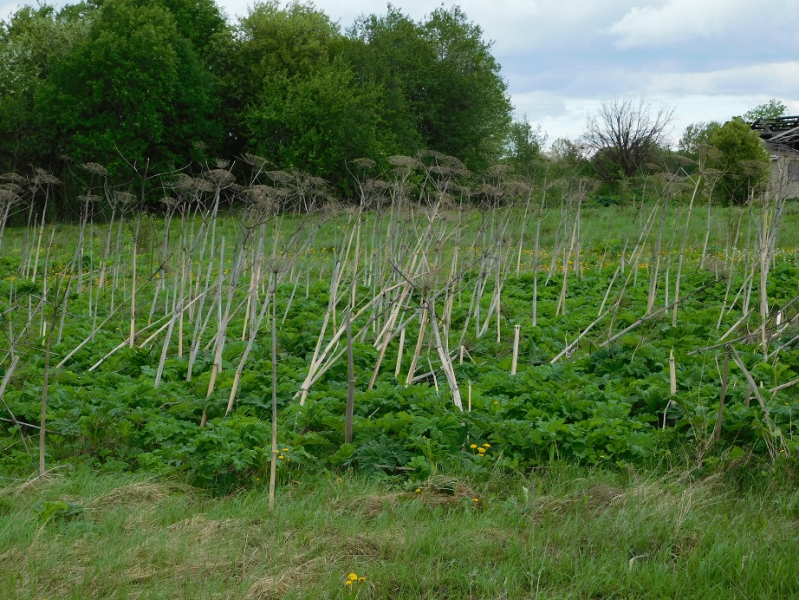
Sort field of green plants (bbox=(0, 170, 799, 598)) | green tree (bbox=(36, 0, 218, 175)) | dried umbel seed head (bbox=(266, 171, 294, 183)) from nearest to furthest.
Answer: field of green plants (bbox=(0, 170, 799, 598)), dried umbel seed head (bbox=(266, 171, 294, 183)), green tree (bbox=(36, 0, 218, 175))

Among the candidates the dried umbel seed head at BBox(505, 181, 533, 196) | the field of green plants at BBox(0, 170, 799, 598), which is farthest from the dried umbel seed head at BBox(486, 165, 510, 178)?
the field of green plants at BBox(0, 170, 799, 598)

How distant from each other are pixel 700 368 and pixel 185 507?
3.73 m

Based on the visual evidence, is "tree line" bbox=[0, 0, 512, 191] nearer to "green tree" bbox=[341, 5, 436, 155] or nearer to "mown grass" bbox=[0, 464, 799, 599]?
"green tree" bbox=[341, 5, 436, 155]

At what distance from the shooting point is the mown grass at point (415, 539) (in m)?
3.07

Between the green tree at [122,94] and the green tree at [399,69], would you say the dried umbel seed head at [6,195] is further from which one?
the green tree at [399,69]

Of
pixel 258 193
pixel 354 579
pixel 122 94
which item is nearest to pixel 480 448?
pixel 354 579

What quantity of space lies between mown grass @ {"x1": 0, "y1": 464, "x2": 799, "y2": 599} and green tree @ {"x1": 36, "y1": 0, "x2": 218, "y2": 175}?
69.5 feet

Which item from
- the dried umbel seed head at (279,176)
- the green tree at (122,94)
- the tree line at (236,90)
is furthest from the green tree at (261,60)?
the dried umbel seed head at (279,176)

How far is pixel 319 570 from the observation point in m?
3.22

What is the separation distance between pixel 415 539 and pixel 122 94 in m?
23.2

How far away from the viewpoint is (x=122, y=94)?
931 inches

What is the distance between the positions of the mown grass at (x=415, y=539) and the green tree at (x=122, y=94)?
69.5 ft

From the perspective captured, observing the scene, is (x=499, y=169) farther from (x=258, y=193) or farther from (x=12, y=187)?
(x=12, y=187)

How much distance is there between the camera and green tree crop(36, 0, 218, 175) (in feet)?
77.5
